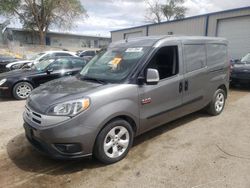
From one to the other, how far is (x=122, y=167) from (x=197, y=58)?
2738 mm

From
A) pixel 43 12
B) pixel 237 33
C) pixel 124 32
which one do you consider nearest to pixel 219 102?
pixel 237 33

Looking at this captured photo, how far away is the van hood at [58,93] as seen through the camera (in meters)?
3.26

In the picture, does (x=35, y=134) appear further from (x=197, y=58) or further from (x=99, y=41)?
(x=99, y=41)

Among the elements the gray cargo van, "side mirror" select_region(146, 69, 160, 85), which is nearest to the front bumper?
the gray cargo van

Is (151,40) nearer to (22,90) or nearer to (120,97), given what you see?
(120,97)

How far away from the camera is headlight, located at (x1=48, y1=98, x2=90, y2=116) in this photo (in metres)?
3.10

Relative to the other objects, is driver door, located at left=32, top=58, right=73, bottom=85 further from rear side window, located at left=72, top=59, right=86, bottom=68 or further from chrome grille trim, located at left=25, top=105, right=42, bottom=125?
chrome grille trim, located at left=25, top=105, right=42, bottom=125

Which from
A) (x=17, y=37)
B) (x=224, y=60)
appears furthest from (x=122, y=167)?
(x=17, y=37)

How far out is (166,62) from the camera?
4312 mm

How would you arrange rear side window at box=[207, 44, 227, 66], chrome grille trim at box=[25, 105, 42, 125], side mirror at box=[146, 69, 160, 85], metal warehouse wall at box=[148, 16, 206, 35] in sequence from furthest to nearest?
1. metal warehouse wall at box=[148, 16, 206, 35]
2. rear side window at box=[207, 44, 227, 66]
3. side mirror at box=[146, 69, 160, 85]
4. chrome grille trim at box=[25, 105, 42, 125]

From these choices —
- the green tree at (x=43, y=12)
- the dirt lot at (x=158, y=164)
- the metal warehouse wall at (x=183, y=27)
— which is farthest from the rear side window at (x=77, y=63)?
the green tree at (x=43, y=12)

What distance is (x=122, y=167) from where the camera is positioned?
3.43 metres

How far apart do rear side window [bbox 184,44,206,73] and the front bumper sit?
2.43 m

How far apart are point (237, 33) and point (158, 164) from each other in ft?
47.4
